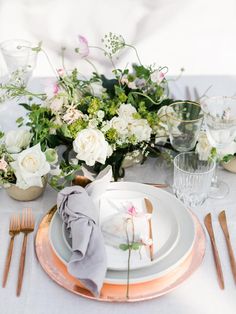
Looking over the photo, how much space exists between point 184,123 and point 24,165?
1.25ft

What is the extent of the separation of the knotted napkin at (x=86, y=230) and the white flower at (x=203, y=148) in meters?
0.23

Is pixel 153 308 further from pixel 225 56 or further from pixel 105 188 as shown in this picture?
pixel 225 56

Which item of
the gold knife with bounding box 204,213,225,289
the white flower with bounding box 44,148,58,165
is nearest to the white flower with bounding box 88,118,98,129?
the white flower with bounding box 44,148,58,165

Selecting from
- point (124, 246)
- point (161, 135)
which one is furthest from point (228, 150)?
point (124, 246)

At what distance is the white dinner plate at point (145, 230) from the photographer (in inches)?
35.4

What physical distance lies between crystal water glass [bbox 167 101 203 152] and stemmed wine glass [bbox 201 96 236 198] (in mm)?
26

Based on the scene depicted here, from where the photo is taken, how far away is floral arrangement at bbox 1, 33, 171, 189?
1.08m

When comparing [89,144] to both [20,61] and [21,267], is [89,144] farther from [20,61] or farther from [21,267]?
[20,61]

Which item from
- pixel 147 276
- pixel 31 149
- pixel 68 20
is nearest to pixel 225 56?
pixel 68 20

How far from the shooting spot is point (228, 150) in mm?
1131

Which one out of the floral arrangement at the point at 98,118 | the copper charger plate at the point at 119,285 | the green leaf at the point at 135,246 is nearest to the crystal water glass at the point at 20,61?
the floral arrangement at the point at 98,118

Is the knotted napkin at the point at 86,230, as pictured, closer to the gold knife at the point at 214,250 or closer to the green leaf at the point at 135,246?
the green leaf at the point at 135,246

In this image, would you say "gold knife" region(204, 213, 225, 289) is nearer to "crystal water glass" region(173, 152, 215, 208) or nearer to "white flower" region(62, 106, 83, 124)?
"crystal water glass" region(173, 152, 215, 208)

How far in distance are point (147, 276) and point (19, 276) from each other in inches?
10.0
